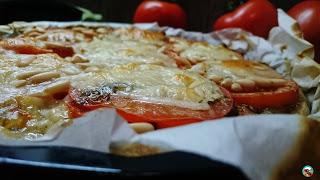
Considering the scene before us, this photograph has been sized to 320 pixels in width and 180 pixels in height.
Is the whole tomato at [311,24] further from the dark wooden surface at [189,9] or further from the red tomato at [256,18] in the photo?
the dark wooden surface at [189,9]

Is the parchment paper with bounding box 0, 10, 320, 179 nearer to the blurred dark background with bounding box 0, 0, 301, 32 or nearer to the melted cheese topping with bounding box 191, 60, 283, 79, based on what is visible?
the melted cheese topping with bounding box 191, 60, 283, 79

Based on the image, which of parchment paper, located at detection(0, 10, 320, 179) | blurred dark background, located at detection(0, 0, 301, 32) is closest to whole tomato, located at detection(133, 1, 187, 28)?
blurred dark background, located at detection(0, 0, 301, 32)

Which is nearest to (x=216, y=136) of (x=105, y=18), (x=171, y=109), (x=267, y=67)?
(x=171, y=109)

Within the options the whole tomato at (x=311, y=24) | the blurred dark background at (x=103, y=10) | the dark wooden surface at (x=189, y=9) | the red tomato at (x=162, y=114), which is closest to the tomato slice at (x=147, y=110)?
the red tomato at (x=162, y=114)

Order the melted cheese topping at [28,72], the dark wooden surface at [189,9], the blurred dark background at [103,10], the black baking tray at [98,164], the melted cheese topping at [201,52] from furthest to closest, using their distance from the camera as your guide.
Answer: the dark wooden surface at [189,9] < the blurred dark background at [103,10] < the melted cheese topping at [201,52] < the melted cheese topping at [28,72] < the black baking tray at [98,164]

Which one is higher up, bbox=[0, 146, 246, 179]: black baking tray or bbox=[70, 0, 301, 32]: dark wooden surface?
bbox=[0, 146, 246, 179]: black baking tray
